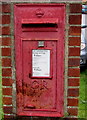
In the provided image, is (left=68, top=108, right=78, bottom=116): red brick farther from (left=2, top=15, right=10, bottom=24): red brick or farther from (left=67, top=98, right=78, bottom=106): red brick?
(left=2, top=15, right=10, bottom=24): red brick

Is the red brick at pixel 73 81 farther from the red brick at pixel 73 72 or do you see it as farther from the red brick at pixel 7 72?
the red brick at pixel 7 72

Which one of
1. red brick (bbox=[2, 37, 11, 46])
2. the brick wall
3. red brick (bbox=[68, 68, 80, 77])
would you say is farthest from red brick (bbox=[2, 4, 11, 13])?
red brick (bbox=[68, 68, 80, 77])

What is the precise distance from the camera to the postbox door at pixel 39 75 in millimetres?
2346

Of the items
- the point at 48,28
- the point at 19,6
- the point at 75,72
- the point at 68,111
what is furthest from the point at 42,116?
the point at 19,6

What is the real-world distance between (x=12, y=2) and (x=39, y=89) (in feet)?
2.79

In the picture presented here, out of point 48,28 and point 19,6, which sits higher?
point 19,6

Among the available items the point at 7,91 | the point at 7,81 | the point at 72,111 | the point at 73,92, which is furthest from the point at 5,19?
the point at 72,111

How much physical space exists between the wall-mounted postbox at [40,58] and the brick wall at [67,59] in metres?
0.06

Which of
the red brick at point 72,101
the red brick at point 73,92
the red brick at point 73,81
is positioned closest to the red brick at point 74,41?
the red brick at point 73,81

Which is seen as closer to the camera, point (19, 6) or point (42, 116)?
A: point (19, 6)

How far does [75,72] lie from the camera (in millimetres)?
2430

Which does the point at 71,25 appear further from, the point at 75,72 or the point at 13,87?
the point at 13,87

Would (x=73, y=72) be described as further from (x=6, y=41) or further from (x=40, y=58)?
(x=6, y=41)

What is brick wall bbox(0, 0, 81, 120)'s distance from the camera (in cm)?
233
